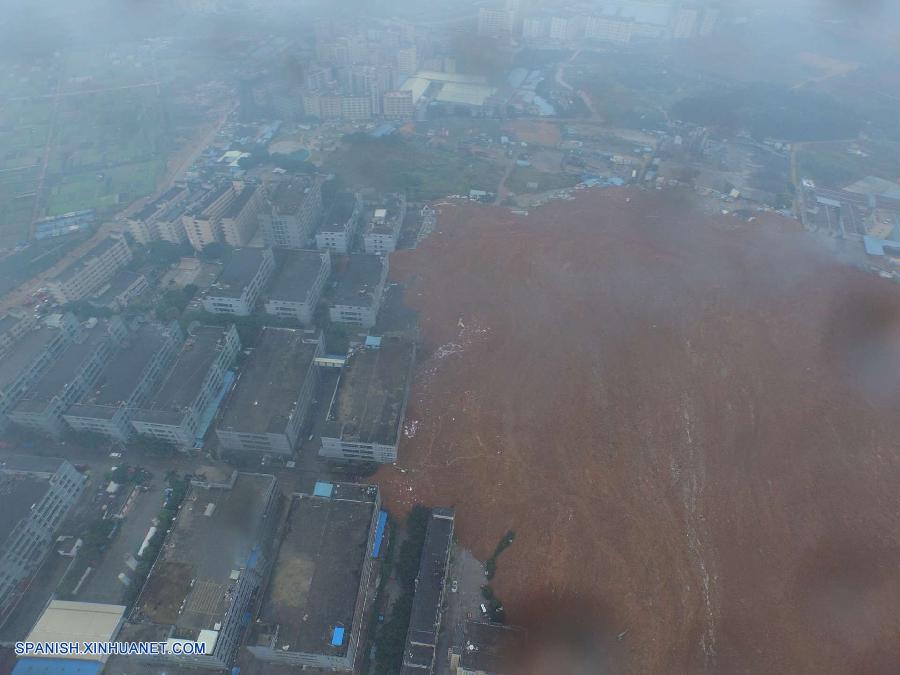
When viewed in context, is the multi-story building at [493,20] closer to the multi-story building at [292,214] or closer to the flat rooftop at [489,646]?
the multi-story building at [292,214]

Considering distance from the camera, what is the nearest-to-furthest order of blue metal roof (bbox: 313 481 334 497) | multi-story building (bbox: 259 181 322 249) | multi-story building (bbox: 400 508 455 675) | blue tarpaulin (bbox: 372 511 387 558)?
multi-story building (bbox: 400 508 455 675)
blue tarpaulin (bbox: 372 511 387 558)
blue metal roof (bbox: 313 481 334 497)
multi-story building (bbox: 259 181 322 249)

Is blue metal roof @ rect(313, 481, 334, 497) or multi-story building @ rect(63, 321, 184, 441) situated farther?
multi-story building @ rect(63, 321, 184, 441)

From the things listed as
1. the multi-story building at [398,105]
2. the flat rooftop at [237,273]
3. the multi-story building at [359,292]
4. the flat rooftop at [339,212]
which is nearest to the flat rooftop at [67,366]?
the flat rooftop at [237,273]

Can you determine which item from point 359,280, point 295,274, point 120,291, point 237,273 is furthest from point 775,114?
point 120,291

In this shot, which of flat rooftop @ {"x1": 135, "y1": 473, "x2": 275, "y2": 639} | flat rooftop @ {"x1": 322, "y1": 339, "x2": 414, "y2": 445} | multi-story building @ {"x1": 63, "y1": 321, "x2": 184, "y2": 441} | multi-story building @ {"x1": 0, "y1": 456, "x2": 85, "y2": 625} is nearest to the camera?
flat rooftop @ {"x1": 135, "y1": 473, "x2": 275, "y2": 639}

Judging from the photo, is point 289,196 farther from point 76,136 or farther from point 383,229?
point 76,136

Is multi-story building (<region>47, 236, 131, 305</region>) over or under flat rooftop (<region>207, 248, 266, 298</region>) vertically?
under

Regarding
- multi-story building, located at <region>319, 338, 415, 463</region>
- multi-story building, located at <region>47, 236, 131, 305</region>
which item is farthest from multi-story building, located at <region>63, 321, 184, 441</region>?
multi-story building, located at <region>319, 338, 415, 463</region>

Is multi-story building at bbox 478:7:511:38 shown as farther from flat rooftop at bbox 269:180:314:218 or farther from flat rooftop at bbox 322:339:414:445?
Answer: flat rooftop at bbox 322:339:414:445
